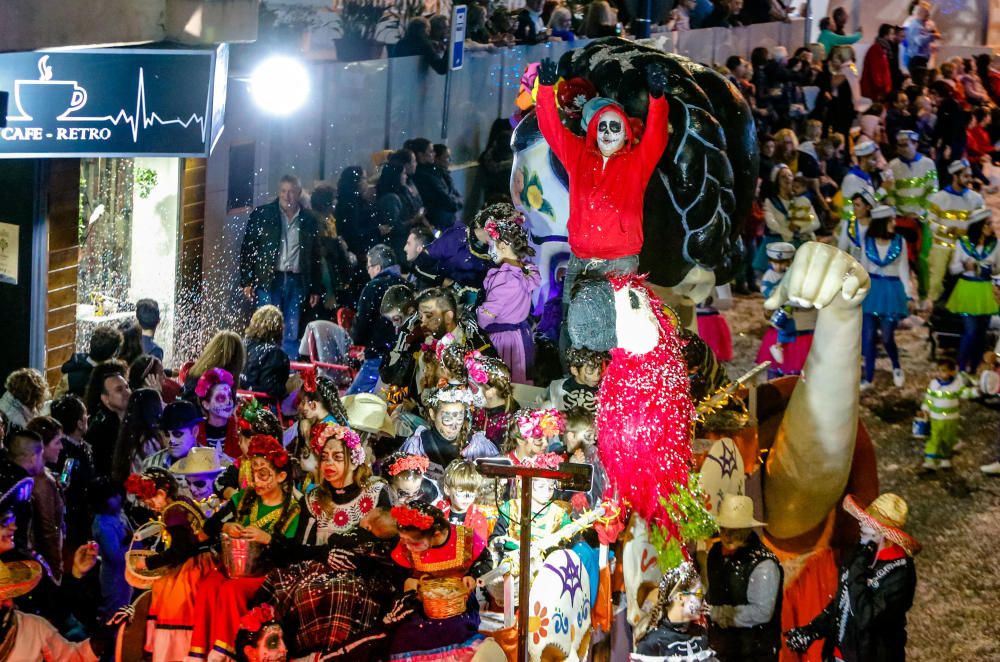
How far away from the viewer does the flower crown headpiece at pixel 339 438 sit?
8227 mm

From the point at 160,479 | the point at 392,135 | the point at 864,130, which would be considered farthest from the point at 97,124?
the point at 864,130

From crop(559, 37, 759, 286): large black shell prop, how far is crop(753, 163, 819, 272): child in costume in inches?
146

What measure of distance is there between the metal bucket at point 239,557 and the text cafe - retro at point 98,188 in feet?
9.42

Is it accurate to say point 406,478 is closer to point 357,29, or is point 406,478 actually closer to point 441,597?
point 441,597

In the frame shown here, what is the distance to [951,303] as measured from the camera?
43.6ft

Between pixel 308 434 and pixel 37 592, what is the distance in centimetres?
156

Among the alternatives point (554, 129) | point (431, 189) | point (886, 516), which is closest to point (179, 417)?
point (554, 129)

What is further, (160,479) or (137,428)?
(137,428)

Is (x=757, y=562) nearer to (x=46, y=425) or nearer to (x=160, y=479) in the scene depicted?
(x=160, y=479)

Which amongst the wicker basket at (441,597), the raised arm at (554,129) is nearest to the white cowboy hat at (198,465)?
the wicker basket at (441,597)

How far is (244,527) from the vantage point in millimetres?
7668

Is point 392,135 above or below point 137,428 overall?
above

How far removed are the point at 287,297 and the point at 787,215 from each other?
14.9 ft

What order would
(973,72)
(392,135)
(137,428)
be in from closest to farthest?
1. (137,428)
2. (392,135)
3. (973,72)
